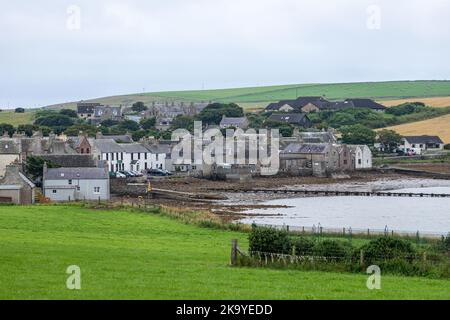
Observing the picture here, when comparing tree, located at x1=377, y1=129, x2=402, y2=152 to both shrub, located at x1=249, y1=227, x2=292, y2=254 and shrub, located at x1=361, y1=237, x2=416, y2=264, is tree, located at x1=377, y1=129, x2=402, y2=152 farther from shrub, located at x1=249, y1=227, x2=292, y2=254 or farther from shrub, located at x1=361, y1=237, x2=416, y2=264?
shrub, located at x1=249, y1=227, x2=292, y2=254

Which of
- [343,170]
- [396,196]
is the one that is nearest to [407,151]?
[343,170]

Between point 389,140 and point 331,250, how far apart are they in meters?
111

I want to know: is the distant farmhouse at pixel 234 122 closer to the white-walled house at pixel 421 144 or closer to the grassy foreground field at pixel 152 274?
the white-walled house at pixel 421 144

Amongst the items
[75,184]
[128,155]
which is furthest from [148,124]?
[75,184]

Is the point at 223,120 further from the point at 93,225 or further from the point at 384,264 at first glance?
the point at 384,264

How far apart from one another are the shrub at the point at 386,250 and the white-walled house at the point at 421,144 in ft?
362

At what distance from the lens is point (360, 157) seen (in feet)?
384

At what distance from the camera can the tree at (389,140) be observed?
138625 mm

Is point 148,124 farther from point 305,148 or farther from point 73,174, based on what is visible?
point 73,174

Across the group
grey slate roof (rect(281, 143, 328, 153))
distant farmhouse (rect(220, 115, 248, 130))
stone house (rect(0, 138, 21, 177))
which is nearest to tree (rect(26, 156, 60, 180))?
stone house (rect(0, 138, 21, 177))

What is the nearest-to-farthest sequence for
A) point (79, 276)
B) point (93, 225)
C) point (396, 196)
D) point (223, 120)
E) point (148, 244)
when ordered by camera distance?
point (79, 276), point (148, 244), point (93, 225), point (396, 196), point (223, 120)
